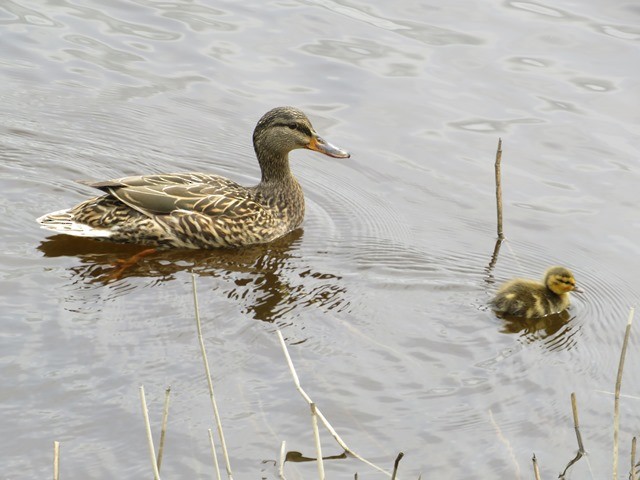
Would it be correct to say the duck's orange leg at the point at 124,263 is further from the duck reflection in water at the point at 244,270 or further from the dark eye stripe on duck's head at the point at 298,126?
the dark eye stripe on duck's head at the point at 298,126

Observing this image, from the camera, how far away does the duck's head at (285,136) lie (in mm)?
7855

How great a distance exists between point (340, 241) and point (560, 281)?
1.59m

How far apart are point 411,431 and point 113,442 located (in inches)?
54.0

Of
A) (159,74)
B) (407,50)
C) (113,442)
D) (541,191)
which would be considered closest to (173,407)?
(113,442)

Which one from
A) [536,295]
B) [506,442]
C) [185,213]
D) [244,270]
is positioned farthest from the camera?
[185,213]

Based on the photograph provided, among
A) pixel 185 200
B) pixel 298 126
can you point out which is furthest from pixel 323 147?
pixel 185 200

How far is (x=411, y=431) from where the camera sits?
522 cm

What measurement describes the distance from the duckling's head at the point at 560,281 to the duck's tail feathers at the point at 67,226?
→ 9.19 feet

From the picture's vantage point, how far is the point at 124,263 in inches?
272

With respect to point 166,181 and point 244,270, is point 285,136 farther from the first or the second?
point 244,270

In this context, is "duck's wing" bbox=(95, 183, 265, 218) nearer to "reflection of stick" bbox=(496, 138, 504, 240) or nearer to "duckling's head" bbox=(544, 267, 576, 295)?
"reflection of stick" bbox=(496, 138, 504, 240)

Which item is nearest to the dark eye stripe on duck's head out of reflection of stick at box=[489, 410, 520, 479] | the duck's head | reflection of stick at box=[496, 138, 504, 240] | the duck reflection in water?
the duck's head

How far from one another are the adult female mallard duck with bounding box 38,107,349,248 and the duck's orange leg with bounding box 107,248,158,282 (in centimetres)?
18

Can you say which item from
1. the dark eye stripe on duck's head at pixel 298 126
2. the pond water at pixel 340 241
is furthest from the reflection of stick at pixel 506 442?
the dark eye stripe on duck's head at pixel 298 126
